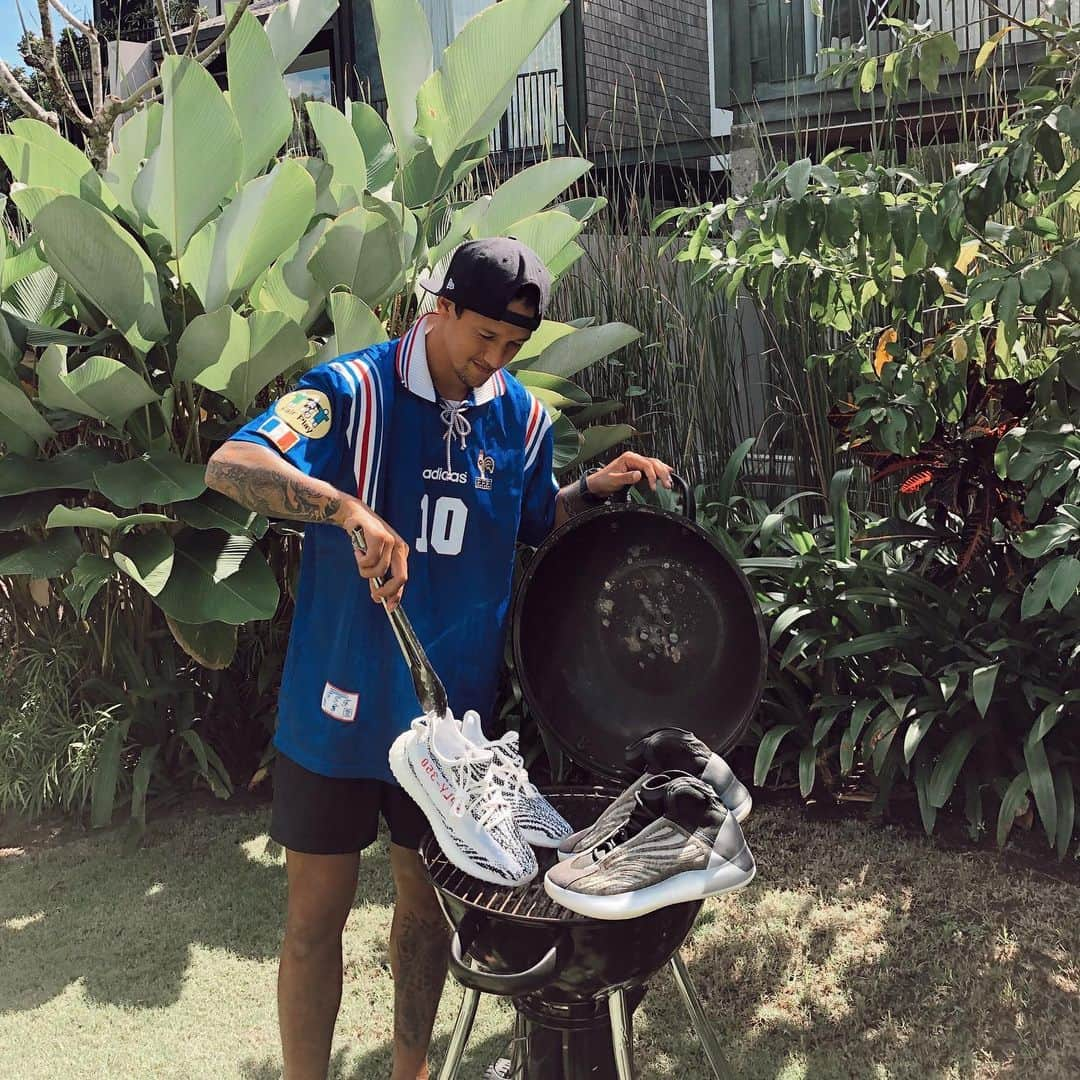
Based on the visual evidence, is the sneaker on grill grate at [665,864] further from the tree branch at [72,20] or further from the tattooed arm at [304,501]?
the tree branch at [72,20]

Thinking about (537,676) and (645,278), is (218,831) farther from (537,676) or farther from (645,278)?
(645,278)

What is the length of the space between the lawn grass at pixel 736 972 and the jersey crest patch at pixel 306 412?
1.58 metres

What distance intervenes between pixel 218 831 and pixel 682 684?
7.85ft

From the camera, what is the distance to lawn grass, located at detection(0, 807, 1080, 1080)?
8.11 feet

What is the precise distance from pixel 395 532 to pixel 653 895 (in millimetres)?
725

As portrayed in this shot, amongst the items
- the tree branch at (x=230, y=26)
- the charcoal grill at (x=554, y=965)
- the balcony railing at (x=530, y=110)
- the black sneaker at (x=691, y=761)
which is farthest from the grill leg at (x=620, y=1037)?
the balcony railing at (x=530, y=110)

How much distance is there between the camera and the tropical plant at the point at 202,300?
297 centimetres

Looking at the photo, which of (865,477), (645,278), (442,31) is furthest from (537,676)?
(442,31)

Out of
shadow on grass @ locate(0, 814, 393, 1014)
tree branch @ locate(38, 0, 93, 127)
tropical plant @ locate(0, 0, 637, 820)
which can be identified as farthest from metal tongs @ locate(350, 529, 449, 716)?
tree branch @ locate(38, 0, 93, 127)

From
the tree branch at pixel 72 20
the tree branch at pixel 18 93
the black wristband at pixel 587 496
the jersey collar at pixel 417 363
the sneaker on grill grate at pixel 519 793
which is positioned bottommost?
the sneaker on grill grate at pixel 519 793

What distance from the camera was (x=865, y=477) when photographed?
4059 millimetres

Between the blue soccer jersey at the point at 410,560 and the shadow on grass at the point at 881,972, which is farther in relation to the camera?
the shadow on grass at the point at 881,972

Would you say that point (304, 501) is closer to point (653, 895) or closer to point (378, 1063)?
point (653, 895)

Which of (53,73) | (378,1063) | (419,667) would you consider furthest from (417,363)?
(53,73)
